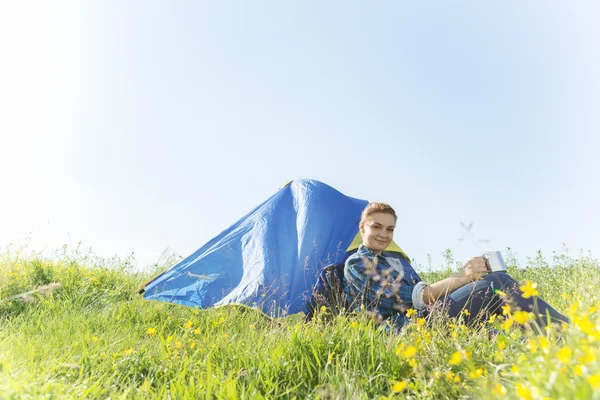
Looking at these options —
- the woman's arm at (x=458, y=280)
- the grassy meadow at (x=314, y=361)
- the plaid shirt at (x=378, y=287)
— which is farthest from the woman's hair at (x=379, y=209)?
the grassy meadow at (x=314, y=361)

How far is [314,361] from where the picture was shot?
2.63 meters

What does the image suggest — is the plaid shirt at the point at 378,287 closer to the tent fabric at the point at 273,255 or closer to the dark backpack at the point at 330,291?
the dark backpack at the point at 330,291

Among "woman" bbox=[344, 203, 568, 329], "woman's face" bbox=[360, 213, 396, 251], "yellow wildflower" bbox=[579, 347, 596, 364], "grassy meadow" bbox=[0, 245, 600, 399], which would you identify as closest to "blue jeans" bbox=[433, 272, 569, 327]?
"woman" bbox=[344, 203, 568, 329]

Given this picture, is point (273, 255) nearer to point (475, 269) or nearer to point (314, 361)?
point (475, 269)

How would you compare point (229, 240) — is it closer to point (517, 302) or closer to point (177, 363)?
point (177, 363)

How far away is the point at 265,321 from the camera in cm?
442

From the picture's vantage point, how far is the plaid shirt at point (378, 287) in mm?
3551

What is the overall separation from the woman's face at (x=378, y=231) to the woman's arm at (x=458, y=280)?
0.60 metres

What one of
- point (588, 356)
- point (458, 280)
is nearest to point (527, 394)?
point (588, 356)

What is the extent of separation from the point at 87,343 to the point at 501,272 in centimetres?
299

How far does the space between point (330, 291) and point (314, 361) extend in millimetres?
1478

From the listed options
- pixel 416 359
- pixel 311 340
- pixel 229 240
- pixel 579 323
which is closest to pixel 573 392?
pixel 579 323

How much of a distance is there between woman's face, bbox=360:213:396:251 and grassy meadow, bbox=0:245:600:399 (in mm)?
848

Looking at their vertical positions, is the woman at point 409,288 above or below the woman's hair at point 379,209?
below
